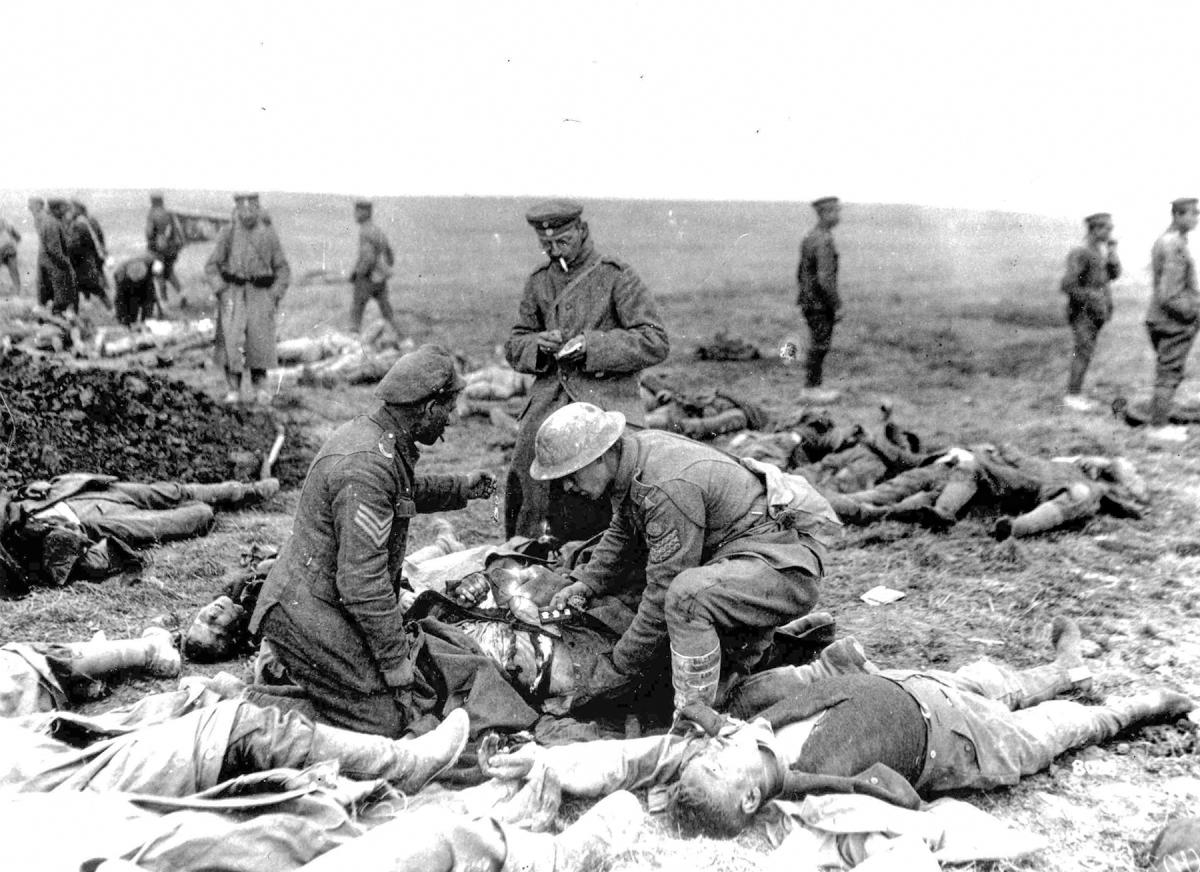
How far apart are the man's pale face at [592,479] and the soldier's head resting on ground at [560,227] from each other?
6.57ft

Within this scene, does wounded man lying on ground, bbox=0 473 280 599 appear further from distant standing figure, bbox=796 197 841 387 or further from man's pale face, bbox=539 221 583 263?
distant standing figure, bbox=796 197 841 387

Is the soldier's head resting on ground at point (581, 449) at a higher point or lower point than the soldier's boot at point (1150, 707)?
higher

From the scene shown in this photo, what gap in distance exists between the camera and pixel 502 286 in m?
19.2

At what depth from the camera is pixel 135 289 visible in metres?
15.0

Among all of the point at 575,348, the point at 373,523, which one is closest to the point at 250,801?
the point at 373,523

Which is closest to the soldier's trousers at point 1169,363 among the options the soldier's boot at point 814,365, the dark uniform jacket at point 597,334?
the soldier's boot at point 814,365

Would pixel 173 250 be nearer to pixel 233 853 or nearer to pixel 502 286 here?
pixel 502 286

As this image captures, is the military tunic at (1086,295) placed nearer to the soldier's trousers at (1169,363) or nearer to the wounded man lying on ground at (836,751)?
the soldier's trousers at (1169,363)

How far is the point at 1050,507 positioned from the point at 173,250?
1501 cm

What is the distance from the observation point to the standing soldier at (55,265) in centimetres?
1435

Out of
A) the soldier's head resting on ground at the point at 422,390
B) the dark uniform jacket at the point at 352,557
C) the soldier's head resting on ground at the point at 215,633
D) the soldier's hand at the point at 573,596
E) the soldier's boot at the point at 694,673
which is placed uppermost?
the soldier's head resting on ground at the point at 422,390

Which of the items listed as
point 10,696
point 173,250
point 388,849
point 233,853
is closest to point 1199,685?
point 388,849

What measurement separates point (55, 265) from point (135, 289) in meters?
1.08

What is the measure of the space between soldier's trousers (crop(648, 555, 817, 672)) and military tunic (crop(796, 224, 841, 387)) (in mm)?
8456
